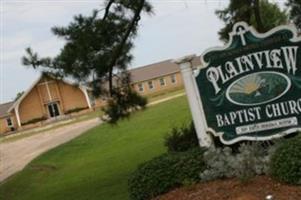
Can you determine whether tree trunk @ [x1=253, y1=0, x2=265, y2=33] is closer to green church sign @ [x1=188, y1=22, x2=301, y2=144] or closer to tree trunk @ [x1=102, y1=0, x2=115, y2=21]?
tree trunk @ [x1=102, y1=0, x2=115, y2=21]

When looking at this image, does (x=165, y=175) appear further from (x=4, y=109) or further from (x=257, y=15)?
(x=4, y=109)

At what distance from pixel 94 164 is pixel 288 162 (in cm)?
1136

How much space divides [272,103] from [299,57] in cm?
70

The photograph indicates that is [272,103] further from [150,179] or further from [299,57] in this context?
[150,179]

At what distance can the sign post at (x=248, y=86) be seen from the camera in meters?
8.00

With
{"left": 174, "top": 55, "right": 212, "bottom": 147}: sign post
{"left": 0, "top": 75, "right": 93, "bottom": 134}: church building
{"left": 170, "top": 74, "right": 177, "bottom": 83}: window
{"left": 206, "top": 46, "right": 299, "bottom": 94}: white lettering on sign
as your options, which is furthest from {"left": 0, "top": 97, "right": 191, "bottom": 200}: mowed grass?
{"left": 170, "top": 74, "right": 177, "bottom": 83}: window

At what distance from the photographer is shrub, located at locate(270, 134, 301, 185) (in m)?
6.96

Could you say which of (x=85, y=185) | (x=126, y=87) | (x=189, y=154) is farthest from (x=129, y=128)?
(x=189, y=154)

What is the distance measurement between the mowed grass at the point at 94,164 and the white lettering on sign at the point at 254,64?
3294 millimetres

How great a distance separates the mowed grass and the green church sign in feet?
9.95

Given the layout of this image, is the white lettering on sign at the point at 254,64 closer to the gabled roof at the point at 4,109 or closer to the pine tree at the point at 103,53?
the pine tree at the point at 103,53

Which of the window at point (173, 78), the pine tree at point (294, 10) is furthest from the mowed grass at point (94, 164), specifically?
the window at point (173, 78)

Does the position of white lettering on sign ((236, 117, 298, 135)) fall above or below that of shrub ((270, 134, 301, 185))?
above

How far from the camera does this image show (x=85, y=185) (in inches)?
547
